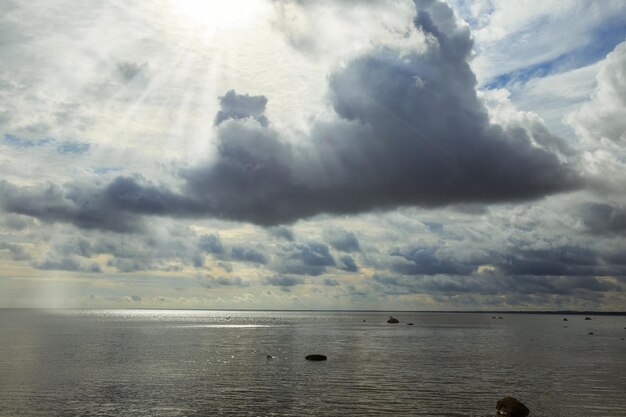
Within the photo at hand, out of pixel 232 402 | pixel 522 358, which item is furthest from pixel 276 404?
pixel 522 358

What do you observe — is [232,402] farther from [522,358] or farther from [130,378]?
[522,358]

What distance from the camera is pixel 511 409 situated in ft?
177

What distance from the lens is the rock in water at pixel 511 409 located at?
5384 centimetres

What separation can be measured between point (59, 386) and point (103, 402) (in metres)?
16.0

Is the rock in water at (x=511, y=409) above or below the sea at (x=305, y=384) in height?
above

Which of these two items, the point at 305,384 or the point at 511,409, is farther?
the point at 305,384

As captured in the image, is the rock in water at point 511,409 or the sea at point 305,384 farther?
the sea at point 305,384

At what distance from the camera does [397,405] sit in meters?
59.2

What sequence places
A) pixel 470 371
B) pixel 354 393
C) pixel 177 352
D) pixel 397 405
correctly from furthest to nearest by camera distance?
1. pixel 177 352
2. pixel 470 371
3. pixel 354 393
4. pixel 397 405

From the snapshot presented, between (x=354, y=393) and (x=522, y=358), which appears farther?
(x=522, y=358)

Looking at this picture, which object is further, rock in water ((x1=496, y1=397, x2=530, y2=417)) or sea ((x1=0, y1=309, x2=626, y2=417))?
sea ((x1=0, y1=309, x2=626, y2=417))

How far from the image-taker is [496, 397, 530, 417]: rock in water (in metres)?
53.8

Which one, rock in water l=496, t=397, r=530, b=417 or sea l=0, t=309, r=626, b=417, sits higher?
rock in water l=496, t=397, r=530, b=417

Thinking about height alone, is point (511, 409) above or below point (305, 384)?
above
